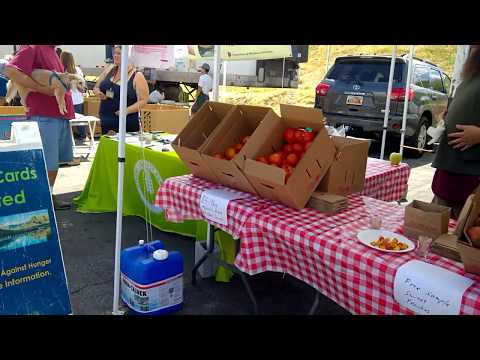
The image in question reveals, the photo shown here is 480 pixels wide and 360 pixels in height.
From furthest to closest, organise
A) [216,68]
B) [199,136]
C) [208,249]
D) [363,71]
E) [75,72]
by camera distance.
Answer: [363,71], [75,72], [216,68], [208,249], [199,136]

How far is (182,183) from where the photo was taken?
262 centimetres

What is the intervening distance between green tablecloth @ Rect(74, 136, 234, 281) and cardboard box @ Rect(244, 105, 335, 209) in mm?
973

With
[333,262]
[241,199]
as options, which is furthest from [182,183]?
[333,262]

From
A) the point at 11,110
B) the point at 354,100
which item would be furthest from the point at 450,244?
the point at 11,110

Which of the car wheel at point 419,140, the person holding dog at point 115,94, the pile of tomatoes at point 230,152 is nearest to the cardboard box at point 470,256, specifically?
the pile of tomatoes at point 230,152

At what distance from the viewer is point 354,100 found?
7.39 metres

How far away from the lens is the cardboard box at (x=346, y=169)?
2.35m

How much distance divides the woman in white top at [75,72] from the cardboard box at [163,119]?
3.20ft

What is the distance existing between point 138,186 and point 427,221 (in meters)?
2.94

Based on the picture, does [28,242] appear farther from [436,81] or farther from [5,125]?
[436,81]

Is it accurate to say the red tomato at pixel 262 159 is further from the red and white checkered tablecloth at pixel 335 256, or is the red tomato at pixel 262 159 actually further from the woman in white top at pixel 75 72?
the woman in white top at pixel 75 72
